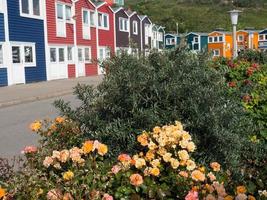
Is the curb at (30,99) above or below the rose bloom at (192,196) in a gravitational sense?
below

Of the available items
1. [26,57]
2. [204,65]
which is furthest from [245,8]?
[204,65]

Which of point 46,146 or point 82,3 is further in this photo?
point 82,3

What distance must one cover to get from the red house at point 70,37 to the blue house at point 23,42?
0.99 metres

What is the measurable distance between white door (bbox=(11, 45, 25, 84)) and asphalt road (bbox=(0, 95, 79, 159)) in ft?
25.6

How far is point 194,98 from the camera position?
402 centimetres

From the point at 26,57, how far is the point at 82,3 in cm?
978

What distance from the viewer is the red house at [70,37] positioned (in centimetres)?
3059

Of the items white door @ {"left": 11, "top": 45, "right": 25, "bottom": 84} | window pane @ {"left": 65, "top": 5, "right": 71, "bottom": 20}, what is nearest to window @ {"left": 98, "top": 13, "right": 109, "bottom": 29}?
window pane @ {"left": 65, "top": 5, "right": 71, "bottom": 20}

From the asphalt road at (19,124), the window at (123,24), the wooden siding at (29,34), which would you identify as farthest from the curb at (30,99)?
the window at (123,24)

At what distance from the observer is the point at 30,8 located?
2798 centimetres

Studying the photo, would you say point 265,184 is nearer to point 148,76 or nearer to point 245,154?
point 245,154

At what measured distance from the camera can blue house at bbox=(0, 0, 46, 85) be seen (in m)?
25.3

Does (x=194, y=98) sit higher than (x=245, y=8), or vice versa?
(x=245, y=8)

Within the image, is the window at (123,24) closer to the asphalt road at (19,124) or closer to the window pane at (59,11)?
the window pane at (59,11)
